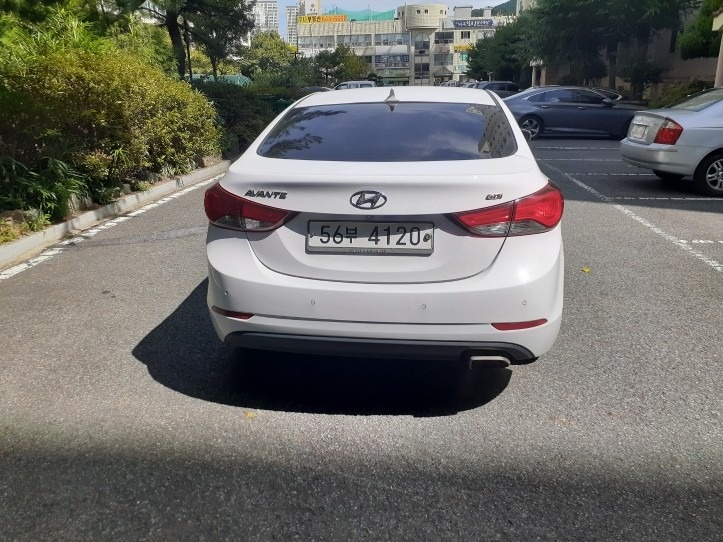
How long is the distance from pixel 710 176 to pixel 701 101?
3.73ft

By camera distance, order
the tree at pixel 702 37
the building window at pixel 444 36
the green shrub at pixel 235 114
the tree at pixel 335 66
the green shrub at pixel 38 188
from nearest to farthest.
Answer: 1. the green shrub at pixel 38 188
2. the green shrub at pixel 235 114
3. the tree at pixel 702 37
4. the tree at pixel 335 66
5. the building window at pixel 444 36

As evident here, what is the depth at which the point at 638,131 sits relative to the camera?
9570 millimetres

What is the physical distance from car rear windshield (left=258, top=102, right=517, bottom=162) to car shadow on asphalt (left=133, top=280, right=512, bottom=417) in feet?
3.99

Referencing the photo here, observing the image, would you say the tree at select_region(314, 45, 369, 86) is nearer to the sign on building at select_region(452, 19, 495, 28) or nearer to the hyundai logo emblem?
the hyundai logo emblem

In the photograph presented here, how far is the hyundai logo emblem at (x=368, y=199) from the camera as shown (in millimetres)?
2971

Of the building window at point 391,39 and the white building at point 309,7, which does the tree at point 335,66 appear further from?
the white building at point 309,7

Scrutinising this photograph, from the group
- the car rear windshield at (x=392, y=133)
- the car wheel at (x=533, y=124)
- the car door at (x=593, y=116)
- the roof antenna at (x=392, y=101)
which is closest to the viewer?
the car rear windshield at (x=392, y=133)

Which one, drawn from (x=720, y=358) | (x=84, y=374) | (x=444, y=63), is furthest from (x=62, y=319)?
(x=444, y=63)

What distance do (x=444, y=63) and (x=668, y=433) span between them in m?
138

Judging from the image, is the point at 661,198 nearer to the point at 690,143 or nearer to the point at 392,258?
the point at 690,143

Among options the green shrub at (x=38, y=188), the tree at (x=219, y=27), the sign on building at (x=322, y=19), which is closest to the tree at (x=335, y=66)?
the tree at (x=219, y=27)

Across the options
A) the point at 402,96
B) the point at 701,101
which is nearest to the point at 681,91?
the point at 701,101

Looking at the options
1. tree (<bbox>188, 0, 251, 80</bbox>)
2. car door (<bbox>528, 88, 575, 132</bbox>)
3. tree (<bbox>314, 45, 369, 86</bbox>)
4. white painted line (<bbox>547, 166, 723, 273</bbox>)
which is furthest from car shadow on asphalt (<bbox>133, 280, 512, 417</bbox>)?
tree (<bbox>314, 45, 369, 86</bbox>)

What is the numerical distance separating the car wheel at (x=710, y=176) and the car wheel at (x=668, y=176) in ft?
0.95
